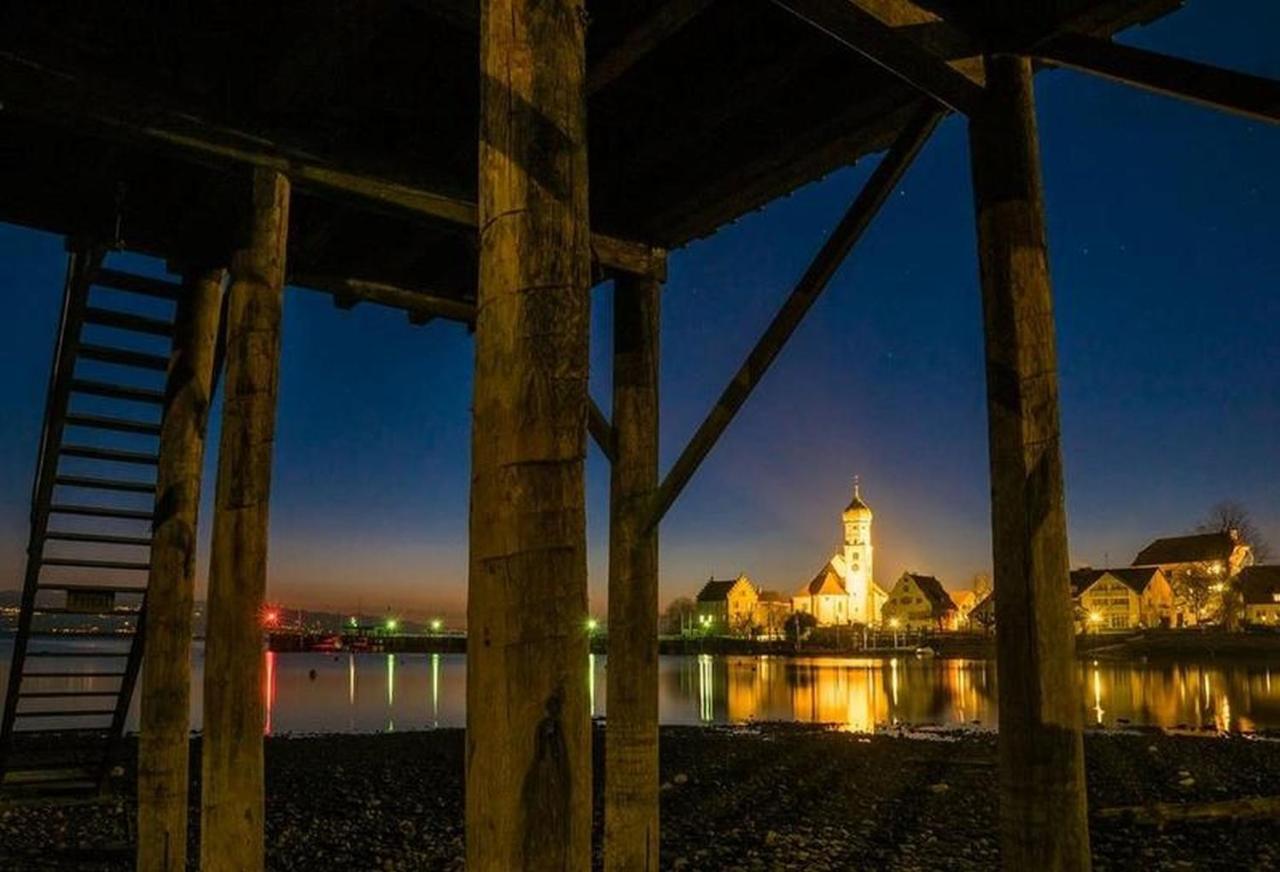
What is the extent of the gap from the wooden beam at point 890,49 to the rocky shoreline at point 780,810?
7.61m

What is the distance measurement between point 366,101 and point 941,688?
5231 cm

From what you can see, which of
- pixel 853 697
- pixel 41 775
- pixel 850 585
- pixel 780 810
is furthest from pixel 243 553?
pixel 850 585

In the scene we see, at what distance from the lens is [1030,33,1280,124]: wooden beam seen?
11.6ft

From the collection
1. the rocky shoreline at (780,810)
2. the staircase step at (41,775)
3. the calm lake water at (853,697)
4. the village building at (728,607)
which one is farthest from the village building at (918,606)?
the staircase step at (41,775)

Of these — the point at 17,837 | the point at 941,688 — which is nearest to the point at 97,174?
the point at 17,837

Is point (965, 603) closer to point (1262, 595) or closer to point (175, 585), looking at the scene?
point (1262, 595)

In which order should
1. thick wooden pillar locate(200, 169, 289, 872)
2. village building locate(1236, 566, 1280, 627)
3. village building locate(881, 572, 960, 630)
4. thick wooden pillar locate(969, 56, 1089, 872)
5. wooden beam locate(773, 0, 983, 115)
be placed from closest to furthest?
thick wooden pillar locate(969, 56, 1089, 872)
wooden beam locate(773, 0, 983, 115)
thick wooden pillar locate(200, 169, 289, 872)
village building locate(1236, 566, 1280, 627)
village building locate(881, 572, 960, 630)

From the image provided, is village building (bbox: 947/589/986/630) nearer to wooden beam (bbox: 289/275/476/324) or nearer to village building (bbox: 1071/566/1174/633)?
village building (bbox: 1071/566/1174/633)

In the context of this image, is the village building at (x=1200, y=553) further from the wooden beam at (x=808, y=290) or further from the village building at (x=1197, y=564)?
the wooden beam at (x=808, y=290)

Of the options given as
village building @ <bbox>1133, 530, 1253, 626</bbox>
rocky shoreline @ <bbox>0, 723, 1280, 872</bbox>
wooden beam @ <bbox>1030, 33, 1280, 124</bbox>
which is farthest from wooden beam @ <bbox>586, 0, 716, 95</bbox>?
village building @ <bbox>1133, 530, 1253, 626</bbox>

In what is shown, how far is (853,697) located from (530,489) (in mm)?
48839

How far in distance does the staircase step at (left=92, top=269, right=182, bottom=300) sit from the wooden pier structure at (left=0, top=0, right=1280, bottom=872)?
1.2 inches

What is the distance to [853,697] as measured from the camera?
4741cm

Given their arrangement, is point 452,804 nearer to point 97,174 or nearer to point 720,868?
point 720,868
